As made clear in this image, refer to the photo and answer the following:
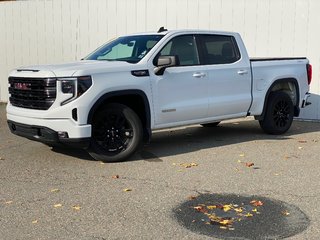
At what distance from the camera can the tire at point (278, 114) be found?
890 centimetres

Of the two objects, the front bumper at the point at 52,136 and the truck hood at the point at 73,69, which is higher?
the truck hood at the point at 73,69

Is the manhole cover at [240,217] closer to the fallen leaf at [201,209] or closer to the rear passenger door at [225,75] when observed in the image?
the fallen leaf at [201,209]

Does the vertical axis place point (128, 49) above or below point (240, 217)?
above

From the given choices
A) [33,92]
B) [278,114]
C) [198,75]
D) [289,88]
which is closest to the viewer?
[33,92]

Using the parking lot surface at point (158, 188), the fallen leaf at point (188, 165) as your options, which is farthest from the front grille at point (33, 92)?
the fallen leaf at point (188, 165)

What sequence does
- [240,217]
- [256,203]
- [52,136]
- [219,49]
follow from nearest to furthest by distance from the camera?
1. [240,217]
2. [256,203]
3. [52,136]
4. [219,49]

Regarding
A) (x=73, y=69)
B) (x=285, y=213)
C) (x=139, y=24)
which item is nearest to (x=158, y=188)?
(x=285, y=213)

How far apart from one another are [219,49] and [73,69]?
9.48 ft

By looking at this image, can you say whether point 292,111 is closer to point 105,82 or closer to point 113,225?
point 105,82

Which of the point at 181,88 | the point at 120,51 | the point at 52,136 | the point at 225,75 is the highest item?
A: the point at 120,51

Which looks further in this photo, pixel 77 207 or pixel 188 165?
pixel 188 165

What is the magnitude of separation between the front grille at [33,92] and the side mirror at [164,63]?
1.58 m

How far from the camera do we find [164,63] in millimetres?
6973

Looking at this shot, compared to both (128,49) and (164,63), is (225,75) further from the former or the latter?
(128,49)
